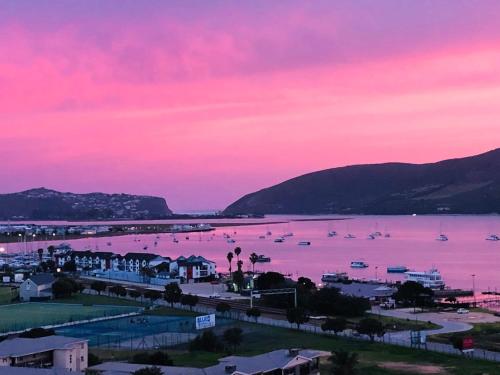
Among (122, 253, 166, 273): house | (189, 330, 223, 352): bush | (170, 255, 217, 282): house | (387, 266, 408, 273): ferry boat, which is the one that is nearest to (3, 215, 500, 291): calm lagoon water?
(387, 266, 408, 273): ferry boat

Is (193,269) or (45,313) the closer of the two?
(45,313)

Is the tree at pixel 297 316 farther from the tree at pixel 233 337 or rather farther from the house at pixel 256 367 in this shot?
the house at pixel 256 367

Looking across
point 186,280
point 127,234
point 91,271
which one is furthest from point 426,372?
point 127,234

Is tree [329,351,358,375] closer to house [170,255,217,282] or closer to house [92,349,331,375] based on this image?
house [92,349,331,375]

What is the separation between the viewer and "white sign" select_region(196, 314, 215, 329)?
85.3ft

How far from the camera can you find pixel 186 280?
47.6m

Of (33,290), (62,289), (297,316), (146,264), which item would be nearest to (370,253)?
(146,264)

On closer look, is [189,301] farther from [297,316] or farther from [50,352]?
[50,352]

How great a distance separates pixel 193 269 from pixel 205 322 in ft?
72.8

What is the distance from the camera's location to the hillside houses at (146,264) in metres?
48.3

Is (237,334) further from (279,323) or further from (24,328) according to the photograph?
(24,328)

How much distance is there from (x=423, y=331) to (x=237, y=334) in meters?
8.16

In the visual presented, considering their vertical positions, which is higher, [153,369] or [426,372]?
[153,369]

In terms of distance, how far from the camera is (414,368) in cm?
1950
